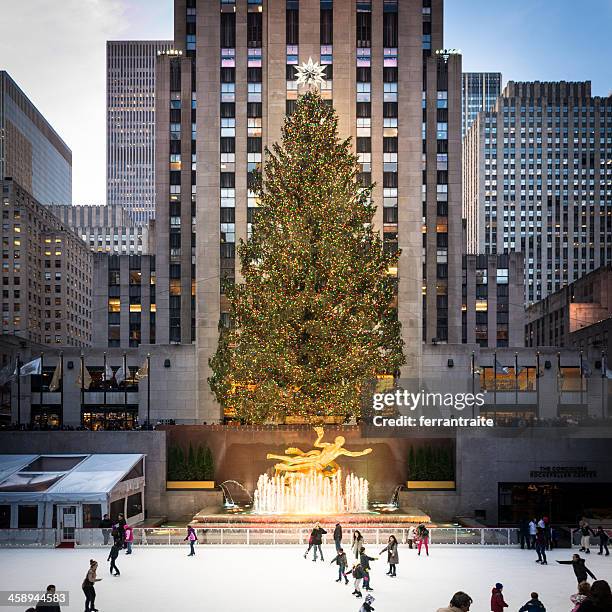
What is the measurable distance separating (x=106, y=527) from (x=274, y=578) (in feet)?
35.5

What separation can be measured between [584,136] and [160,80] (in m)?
127

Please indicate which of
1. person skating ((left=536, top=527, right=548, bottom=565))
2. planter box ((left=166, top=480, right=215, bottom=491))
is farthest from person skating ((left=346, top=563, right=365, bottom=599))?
planter box ((left=166, top=480, right=215, bottom=491))

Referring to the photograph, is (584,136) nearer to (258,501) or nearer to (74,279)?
(74,279)

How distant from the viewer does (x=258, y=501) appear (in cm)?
4038

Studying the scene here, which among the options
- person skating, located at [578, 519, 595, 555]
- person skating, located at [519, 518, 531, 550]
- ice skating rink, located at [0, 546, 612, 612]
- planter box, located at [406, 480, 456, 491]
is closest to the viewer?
ice skating rink, located at [0, 546, 612, 612]

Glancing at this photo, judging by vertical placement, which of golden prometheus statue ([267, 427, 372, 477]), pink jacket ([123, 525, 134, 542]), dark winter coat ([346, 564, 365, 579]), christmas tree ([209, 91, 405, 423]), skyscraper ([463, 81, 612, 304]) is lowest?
pink jacket ([123, 525, 134, 542])

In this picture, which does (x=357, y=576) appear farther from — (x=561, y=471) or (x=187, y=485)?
(x=561, y=471)

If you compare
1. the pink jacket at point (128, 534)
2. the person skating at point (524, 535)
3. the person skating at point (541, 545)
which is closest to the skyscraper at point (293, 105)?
the person skating at point (524, 535)

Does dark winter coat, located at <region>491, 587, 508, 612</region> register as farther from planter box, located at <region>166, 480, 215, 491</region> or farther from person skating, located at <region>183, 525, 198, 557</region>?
planter box, located at <region>166, 480, 215, 491</region>

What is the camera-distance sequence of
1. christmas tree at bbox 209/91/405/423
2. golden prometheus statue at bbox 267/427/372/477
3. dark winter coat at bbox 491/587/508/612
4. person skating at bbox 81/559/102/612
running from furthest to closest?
christmas tree at bbox 209/91/405/423, golden prometheus statue at bbox 267/427/372/477, person skating at bbox 81/559/102/612, dark winter coat at bbox 491/587/508/612

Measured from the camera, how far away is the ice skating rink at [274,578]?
2272 cm

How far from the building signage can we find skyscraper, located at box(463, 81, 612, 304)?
141 m

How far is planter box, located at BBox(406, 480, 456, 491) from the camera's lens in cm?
4172

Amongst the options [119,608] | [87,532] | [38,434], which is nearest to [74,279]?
[38,434]
